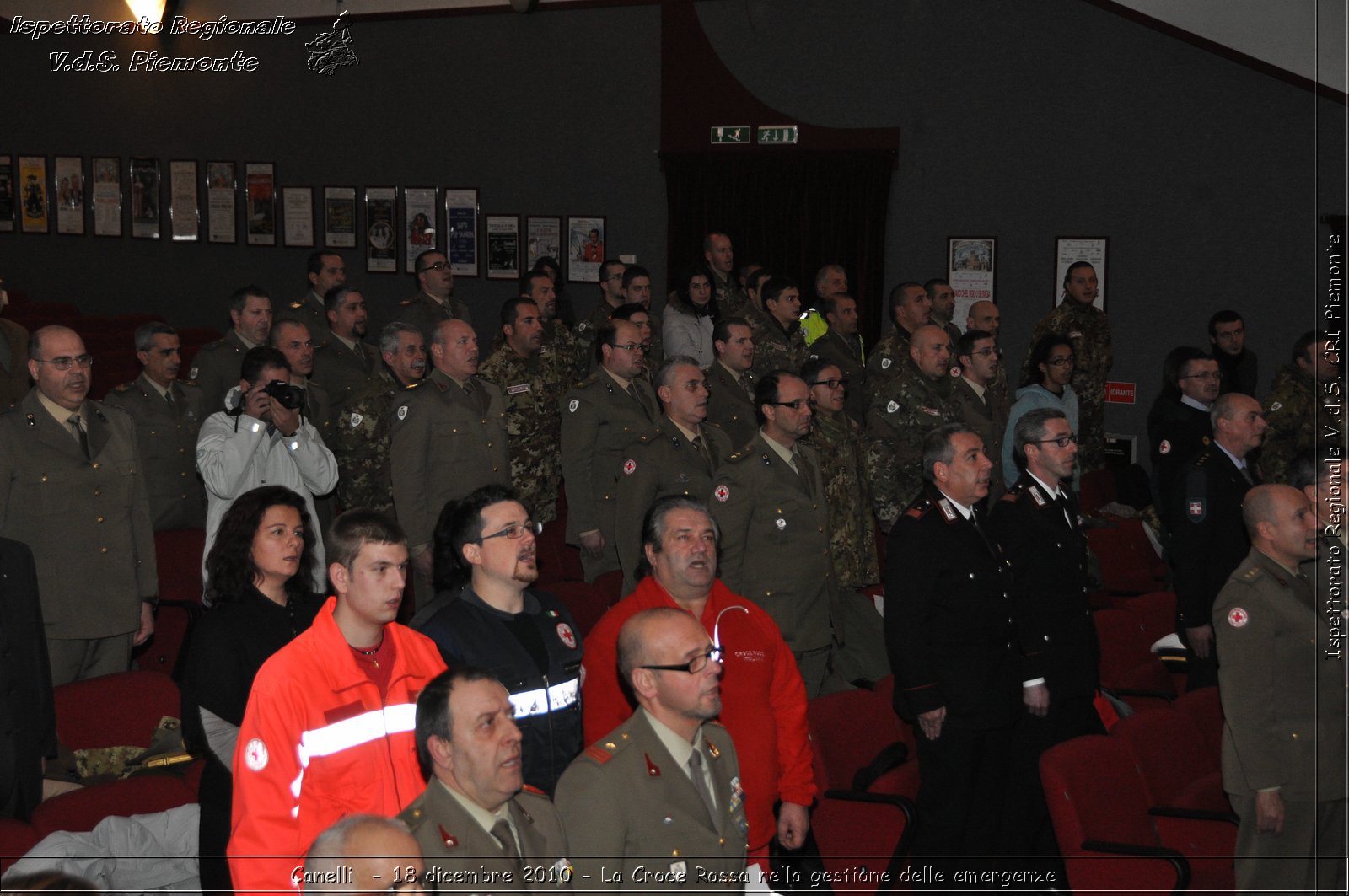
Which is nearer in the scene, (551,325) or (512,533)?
(512,533)

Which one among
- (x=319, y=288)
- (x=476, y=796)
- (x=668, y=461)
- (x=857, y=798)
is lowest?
(x=857, y=798)

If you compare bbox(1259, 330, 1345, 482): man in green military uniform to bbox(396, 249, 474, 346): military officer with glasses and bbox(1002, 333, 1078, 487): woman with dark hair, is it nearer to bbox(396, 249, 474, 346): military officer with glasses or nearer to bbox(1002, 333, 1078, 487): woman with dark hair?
bbox(1002, 333, 1078, 487): woman with dark hair

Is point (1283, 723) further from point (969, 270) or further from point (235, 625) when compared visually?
point (969, 270)

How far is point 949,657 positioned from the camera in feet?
14.4

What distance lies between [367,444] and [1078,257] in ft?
22.2

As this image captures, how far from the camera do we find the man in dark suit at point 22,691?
3639mm

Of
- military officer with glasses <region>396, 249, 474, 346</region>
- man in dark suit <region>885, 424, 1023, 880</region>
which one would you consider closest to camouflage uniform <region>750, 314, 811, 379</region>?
military officer with glasses <region>396, 249, 474, 346</region>

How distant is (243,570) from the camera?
3680 millimetres

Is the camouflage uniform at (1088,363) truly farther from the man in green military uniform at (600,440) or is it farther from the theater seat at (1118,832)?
the theater seat at (1118,832)

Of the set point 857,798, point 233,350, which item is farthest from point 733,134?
point 857,798

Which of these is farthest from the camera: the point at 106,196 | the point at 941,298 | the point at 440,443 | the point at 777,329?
the point at 106,196

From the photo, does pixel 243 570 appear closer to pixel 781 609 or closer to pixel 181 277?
pixel 781 609

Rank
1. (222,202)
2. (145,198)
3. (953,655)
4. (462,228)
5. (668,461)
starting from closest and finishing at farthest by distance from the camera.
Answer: (953,655) → (668,461) → (462,228) → (222,202) → (145,198)

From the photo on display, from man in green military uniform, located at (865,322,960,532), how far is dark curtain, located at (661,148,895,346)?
15.4ft
